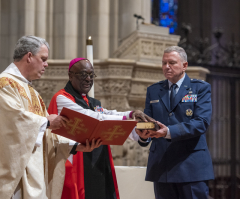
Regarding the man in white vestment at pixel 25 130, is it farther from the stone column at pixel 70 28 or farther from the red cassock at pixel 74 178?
the stone column at pixel 70 28

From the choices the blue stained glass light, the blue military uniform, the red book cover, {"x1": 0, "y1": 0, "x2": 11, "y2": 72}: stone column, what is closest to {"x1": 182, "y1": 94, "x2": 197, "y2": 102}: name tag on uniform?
the blue military uniform

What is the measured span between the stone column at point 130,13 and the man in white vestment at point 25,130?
557cm

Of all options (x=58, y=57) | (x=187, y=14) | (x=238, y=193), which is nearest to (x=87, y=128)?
(x=58, y=57)

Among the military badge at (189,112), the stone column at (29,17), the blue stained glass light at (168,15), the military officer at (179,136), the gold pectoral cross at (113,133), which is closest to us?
the gold pectoral cross at (113,133)

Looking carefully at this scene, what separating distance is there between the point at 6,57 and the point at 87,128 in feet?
18.9

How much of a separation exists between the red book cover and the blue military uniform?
0.39 meters

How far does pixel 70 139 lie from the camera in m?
2.93

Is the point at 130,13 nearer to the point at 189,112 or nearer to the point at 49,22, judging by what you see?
the point at 49,22

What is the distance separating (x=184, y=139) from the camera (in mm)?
2971

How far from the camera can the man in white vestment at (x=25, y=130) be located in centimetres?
255

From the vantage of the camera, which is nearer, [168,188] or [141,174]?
[168,188]

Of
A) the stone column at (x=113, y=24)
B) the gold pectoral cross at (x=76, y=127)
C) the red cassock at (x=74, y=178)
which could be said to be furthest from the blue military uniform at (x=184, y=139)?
the stone column at (x=113, y=24)

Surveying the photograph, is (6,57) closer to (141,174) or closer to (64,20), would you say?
(64,20)

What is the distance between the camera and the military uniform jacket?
2.93 m
